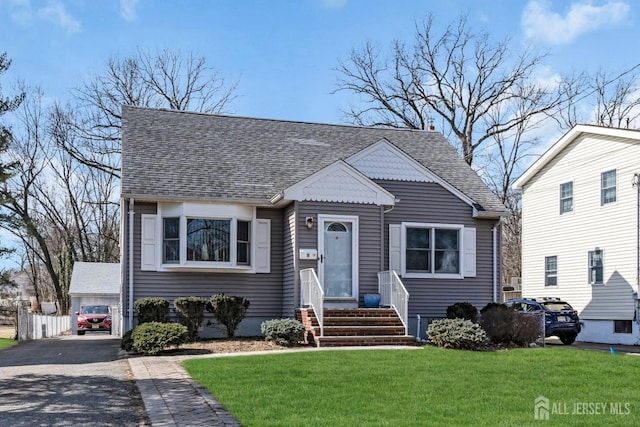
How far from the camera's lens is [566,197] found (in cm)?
2591

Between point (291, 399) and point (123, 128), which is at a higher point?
point (123, 128)

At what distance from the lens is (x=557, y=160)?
26.4 m

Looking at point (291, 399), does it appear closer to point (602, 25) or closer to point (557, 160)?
point (602, 25)

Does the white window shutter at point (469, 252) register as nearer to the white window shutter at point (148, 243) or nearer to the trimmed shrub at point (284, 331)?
the trimmed shrub at point (284, 331)

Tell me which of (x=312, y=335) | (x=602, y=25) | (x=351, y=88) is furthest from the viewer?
(x=351, y=88)

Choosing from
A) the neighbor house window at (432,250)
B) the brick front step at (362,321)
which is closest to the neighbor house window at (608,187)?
the neighbor house window at (432,250)

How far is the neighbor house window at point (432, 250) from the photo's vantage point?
20125mm

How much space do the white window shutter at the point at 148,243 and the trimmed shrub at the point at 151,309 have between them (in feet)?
3.85

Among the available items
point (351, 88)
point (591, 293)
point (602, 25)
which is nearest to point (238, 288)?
point (602, 25)

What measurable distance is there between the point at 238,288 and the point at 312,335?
3452mm

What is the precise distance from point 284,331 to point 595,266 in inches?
524

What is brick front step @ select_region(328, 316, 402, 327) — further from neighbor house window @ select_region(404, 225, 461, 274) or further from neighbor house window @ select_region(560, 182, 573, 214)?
neighbor house window @ select_region(560, 182, 573, 214)

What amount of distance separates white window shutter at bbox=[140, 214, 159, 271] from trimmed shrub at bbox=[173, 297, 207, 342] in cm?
147

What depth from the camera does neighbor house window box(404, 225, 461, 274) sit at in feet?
66.0
